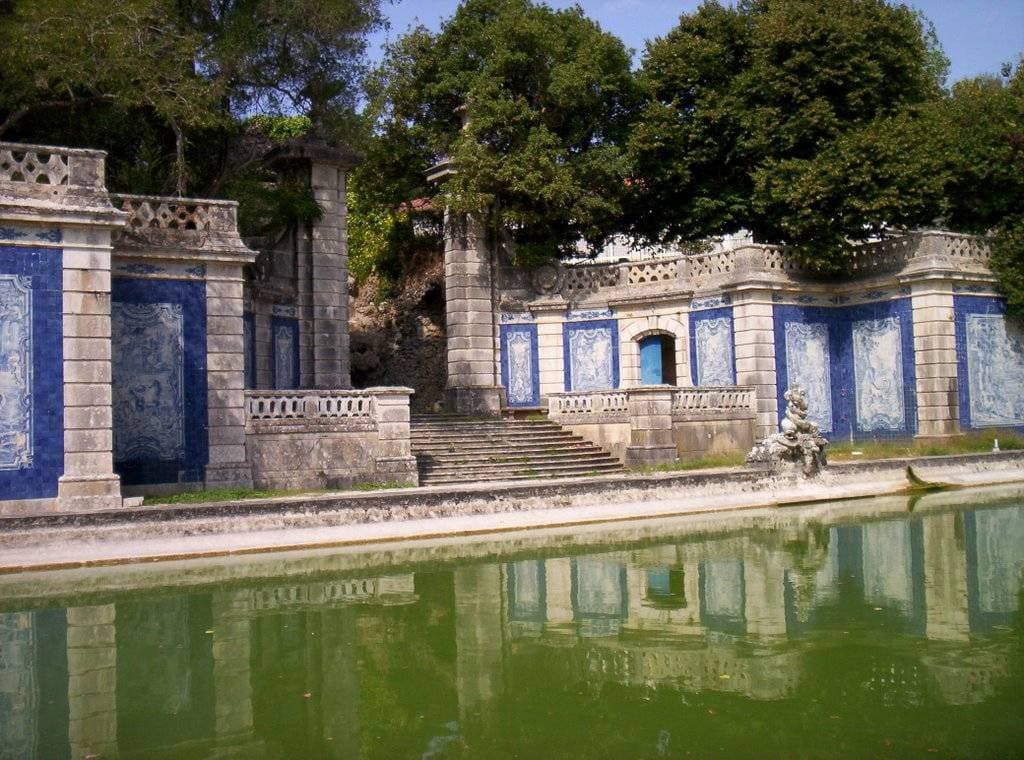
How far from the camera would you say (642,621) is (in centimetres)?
837

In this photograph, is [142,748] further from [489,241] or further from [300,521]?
[489,241]

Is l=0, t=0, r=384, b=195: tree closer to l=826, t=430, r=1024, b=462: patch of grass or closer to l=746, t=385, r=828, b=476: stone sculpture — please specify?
l=746, t=385, r=828, b=476: stone sculpture

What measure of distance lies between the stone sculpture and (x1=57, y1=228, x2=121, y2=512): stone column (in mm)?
10590

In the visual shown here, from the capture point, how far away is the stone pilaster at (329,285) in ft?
69.5

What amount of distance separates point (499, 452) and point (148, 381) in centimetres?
655

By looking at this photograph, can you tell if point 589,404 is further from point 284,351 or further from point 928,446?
point 928,446

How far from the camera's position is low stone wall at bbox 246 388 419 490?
15.9 meters

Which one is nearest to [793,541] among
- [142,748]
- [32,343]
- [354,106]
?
[142,748]

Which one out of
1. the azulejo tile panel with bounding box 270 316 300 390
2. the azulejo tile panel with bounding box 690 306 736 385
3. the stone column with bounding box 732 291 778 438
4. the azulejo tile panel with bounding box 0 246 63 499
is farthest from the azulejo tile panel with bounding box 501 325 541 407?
the azulejo tile panel with bounding box 0 246 63 499

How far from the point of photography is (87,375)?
43.7ft

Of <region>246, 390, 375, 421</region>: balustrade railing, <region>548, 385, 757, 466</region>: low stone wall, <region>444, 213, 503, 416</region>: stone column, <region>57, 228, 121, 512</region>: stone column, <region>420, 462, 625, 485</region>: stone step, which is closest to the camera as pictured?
<region>57, 228, 121, 512</region>: stone column

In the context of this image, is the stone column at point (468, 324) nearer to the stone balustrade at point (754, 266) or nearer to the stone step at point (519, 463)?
the stone balustrade at point (754, 266)

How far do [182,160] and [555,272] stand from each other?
9338 millimetres

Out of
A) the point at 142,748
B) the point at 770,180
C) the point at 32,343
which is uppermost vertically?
the point at 770,180
